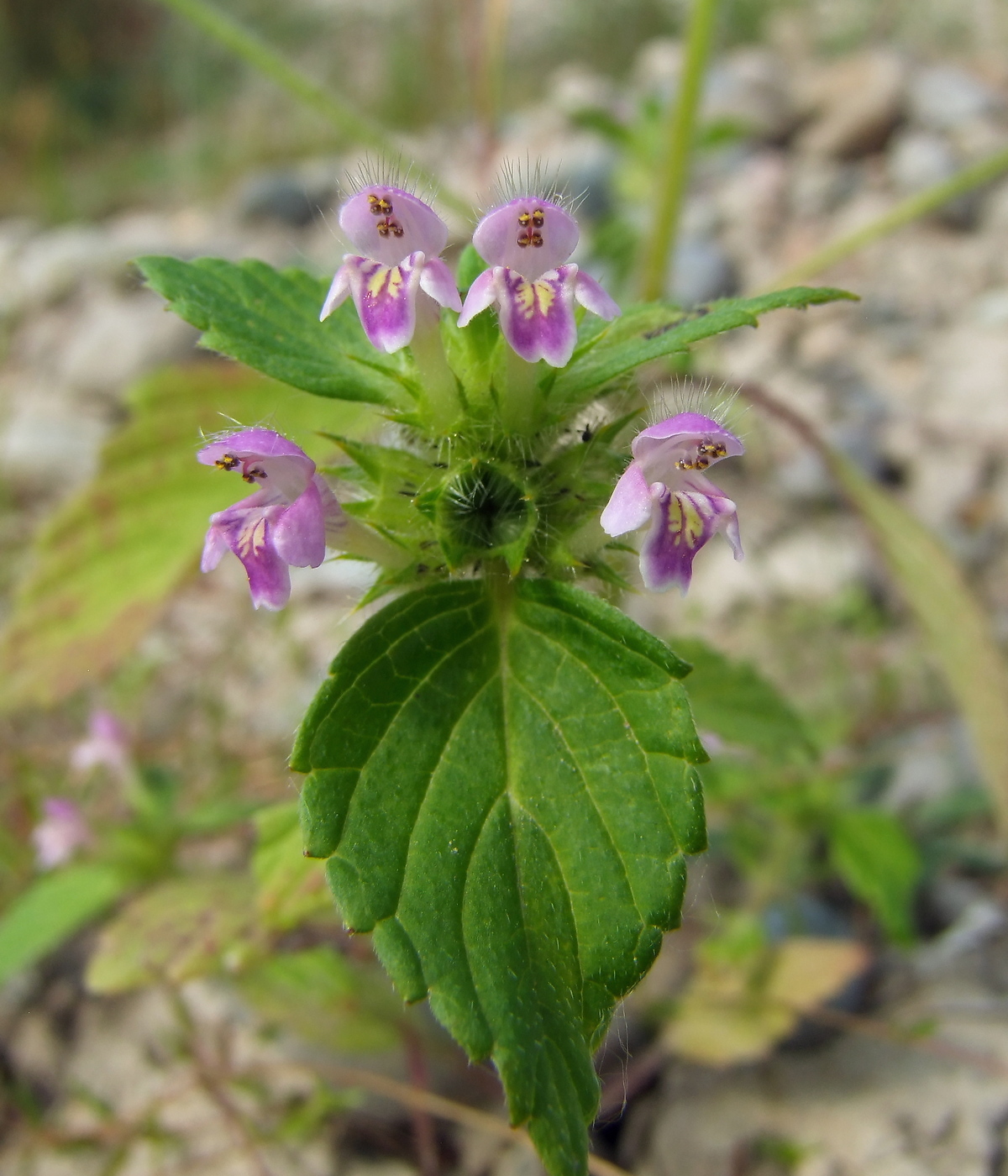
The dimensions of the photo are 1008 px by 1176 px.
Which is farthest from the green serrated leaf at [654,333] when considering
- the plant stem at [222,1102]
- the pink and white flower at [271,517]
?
the plant stem at [222,1102]

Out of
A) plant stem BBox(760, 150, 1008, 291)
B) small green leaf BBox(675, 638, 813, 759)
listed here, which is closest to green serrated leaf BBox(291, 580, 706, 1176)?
small green leaf BBox(675, 638, 813, 759)

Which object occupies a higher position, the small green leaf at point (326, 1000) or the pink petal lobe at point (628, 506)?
the pink petal lobe at point (628, 506)

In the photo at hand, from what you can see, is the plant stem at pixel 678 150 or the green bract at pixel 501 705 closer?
the green bract at pixel 501 705

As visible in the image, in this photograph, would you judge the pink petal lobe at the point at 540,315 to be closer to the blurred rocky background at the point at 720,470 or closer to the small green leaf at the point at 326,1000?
the blurred rocky background at the point at 720,470

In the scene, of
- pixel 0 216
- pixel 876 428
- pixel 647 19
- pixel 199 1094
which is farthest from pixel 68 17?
pixel 199 1094

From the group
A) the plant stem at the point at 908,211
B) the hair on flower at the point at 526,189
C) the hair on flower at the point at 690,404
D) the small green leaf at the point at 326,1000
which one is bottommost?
the small green leaf at the point at 326,1000

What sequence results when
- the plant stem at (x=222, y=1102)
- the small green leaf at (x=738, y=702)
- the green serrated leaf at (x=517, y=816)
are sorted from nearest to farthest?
1. the green serrated leaf at (x=517, y=816)
2. the small green leaf at (x=738, y=702)
3. the plant stem at (x=222, y=1102)

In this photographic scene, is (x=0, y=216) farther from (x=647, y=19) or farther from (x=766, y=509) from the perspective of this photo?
(x=766, y=509)

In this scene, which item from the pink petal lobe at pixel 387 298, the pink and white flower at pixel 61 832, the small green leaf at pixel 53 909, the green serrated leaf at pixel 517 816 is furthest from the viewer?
the pink and white flower at pixel 61 832
